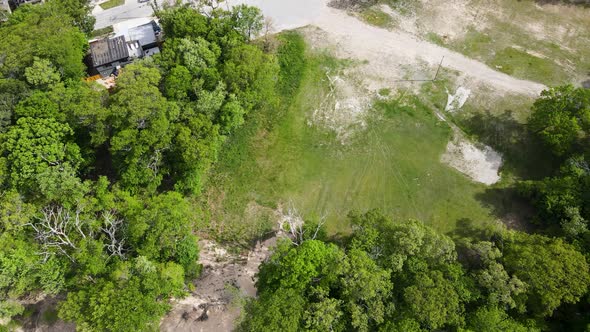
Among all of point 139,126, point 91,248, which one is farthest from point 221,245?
point 139,126

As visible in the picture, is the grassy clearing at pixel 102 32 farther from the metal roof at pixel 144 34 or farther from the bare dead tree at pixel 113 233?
the bare dead tree at pixel 113 233

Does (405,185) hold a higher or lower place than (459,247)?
higher

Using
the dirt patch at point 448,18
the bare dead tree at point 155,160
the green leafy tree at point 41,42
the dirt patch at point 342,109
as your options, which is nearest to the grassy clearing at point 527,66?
the dirt patch at point 448,18

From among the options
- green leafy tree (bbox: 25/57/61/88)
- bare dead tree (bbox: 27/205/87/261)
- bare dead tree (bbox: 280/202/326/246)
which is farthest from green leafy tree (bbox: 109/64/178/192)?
bare dead tree (bbox: 280/202/326/246)

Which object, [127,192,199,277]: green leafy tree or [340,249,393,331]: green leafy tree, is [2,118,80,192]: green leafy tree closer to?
[127,192,199,277]: green leafy tree

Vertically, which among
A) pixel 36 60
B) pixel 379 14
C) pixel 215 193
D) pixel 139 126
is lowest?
pixel 215 193

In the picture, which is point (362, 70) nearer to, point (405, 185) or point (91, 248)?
point (405, 185)
